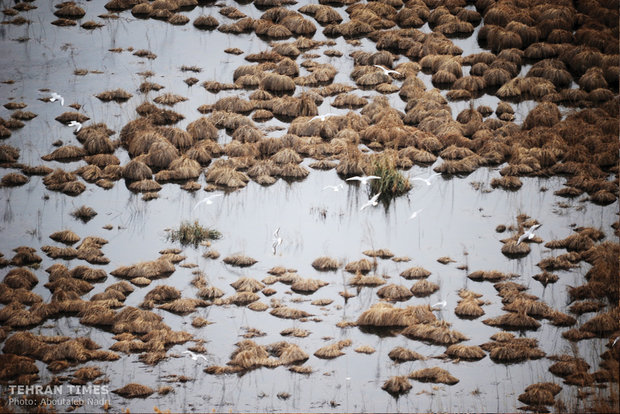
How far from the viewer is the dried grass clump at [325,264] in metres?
29.8

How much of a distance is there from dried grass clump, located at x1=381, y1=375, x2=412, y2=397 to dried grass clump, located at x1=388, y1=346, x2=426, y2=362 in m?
0.95

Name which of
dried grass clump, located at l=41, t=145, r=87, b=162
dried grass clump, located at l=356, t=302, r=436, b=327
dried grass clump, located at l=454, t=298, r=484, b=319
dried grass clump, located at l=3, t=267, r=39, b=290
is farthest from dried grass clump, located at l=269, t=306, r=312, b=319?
dried grass clump, located at l=41, t=145, r=87, b=162

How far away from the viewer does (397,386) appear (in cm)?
2477

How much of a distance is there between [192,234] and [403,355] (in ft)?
24.5

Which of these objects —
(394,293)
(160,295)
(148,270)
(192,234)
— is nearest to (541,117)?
(394,293)

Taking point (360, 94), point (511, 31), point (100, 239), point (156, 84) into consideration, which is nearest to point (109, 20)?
point (156, 84)

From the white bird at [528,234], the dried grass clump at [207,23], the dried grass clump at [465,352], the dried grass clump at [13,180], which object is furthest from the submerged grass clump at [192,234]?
the dried grass clump at [207,23]

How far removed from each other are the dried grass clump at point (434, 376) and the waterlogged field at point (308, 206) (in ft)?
0.16

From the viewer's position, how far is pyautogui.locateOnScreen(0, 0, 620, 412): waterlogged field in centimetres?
2541

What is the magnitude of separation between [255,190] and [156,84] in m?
8.13

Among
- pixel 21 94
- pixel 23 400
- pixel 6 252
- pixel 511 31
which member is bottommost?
pixel 23 400

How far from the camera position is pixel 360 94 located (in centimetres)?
4003

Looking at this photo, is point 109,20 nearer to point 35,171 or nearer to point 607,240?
point 35,171

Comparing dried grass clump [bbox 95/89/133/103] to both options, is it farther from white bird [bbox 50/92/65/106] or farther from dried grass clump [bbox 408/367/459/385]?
dried grass clump [bbox 408/367/459/385]
